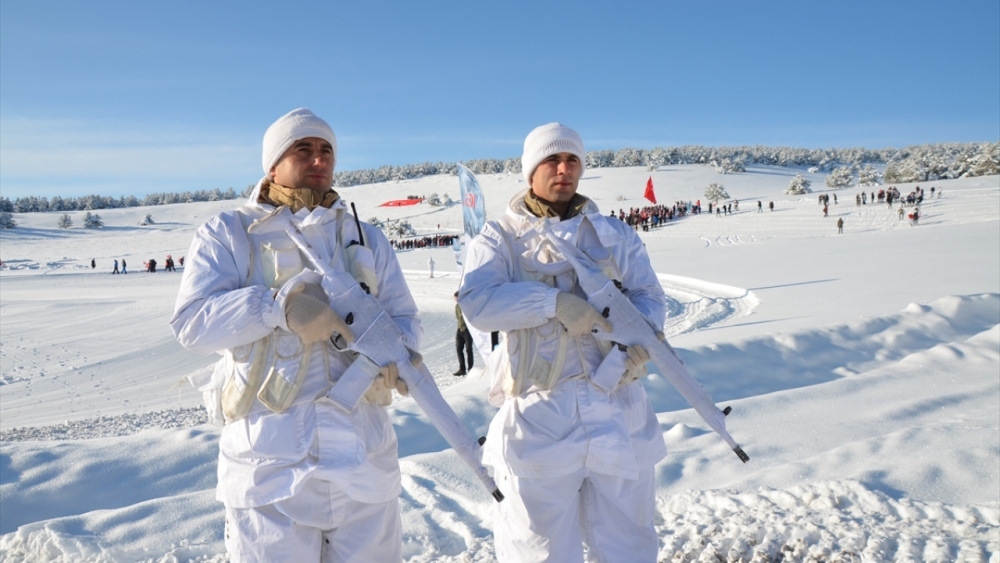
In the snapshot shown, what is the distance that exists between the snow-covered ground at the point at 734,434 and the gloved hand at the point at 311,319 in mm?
1697

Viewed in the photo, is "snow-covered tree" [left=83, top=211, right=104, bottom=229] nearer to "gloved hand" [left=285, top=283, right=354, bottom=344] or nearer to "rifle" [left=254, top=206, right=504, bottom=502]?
"rifle" [left=254, top=206, right=504, bottom=502]

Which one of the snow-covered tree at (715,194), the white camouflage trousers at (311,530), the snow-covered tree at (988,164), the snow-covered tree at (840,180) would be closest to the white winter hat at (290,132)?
the white camouflage trousers at (311,530)

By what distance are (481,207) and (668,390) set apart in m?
4.02

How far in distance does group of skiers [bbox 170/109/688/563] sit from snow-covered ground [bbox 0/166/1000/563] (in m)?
A: 1.00

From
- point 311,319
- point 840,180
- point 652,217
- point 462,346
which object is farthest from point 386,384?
point 840,180

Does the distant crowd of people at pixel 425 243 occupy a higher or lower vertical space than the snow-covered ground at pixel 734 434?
lower

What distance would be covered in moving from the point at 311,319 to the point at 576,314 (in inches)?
38.3

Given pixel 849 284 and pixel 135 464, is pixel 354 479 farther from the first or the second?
pixel 849 284

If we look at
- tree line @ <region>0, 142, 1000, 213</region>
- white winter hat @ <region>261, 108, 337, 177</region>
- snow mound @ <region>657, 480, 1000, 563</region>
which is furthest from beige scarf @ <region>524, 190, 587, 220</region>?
tree line @ <region>0, 142, 1000, 213</region>

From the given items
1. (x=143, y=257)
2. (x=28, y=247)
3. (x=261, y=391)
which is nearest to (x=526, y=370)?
(x=261, y=391)

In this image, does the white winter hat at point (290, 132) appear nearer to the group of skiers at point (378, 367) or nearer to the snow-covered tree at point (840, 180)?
the group of skiers at point (378, 367)

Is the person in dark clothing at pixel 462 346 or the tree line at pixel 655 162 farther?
the tree line at pixel 655 162

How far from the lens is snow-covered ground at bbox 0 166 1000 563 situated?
141 inches

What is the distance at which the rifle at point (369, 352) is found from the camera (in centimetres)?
238
